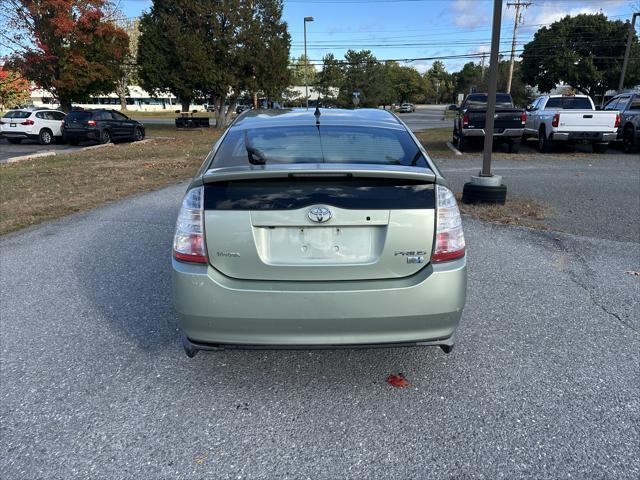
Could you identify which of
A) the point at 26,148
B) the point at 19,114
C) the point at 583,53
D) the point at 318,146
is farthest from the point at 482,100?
the point at 583,53

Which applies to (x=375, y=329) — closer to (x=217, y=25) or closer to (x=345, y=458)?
(x=345, y=458)

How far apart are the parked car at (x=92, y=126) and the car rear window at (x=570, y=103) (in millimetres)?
18476

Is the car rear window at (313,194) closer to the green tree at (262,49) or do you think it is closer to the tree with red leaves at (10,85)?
the green tree at (262,49)

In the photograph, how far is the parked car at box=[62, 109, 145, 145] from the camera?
72.2 feet

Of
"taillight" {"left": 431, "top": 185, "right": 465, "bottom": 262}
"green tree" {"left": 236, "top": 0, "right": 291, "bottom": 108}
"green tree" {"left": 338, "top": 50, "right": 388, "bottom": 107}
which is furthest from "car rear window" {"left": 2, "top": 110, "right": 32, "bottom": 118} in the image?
"green tree" {"left": 338, "top": 50, "right": 388, "bottom": 107}

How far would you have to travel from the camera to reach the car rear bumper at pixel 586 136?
15094 mm

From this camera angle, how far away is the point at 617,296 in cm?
451

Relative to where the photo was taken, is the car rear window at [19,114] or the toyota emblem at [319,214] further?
the car rear window at [19,114]

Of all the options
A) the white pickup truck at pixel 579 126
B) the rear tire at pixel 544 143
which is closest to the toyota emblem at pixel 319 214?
the white pickup truck at pixel 579 126

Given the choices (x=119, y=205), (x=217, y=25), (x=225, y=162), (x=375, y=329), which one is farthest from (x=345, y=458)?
(x=217, y=25)

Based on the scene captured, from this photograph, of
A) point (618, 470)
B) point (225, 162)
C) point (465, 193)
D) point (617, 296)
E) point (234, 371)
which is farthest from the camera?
point (465, 193)

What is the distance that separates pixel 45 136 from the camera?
23172 mm

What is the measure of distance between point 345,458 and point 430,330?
2.74ft

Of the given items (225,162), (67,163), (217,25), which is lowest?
(67,163)
